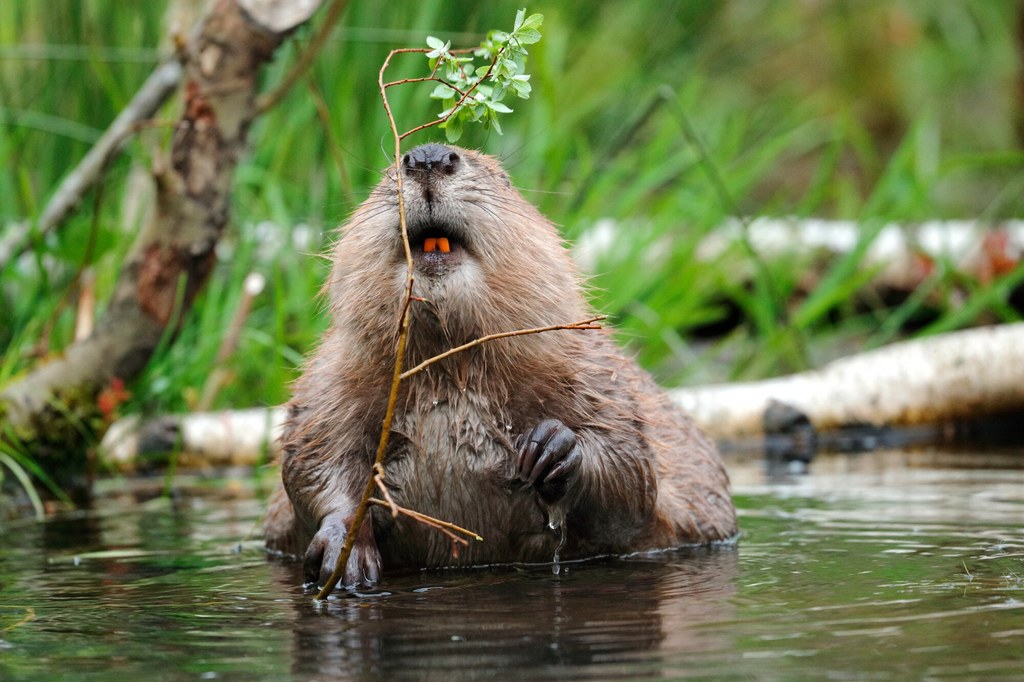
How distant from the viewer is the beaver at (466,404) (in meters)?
3.00

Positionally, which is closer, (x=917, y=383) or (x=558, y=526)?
(x=558, y=526)

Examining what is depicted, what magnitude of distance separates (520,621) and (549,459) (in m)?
0.58

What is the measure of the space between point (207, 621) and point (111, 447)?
2674mm

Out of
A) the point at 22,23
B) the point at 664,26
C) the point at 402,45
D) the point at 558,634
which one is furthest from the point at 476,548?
the point at 664,26

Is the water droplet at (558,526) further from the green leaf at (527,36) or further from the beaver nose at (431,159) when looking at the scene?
the green leaf at (527,36)

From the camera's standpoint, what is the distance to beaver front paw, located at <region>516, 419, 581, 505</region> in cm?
306

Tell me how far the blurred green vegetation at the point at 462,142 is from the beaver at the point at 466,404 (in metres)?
1.52

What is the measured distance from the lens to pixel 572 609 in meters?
2.65

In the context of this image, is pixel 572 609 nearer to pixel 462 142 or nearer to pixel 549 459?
pixel 549 459

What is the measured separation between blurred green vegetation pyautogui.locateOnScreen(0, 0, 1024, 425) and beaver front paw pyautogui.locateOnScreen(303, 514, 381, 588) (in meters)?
1.87

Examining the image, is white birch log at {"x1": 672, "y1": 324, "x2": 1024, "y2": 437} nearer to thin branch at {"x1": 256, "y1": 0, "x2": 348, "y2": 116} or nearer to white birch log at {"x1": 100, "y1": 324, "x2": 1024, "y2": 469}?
white birch log at {"x1": 100, "y1": 324, "x2": 1024, "y2": 469}

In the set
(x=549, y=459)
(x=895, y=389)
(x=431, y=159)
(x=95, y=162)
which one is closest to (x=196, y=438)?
(x=95, y=162)

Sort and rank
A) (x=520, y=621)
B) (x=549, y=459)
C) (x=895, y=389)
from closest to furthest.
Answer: (x=520, y=621)
(x=549, y=459)
(x=895, y=389)

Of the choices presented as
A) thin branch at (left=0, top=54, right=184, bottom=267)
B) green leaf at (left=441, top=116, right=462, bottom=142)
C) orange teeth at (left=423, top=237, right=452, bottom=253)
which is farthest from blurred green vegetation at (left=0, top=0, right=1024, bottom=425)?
orange teeth at (left=423, top=237, right=452, bottom=253)
